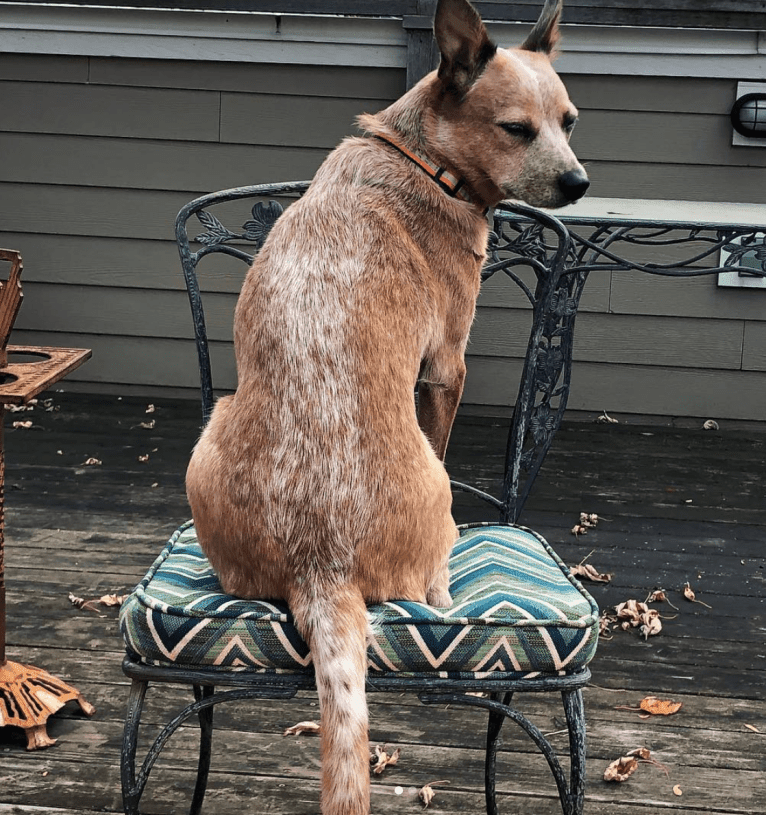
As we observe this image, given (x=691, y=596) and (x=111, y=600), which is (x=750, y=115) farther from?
(x=111, y=600)

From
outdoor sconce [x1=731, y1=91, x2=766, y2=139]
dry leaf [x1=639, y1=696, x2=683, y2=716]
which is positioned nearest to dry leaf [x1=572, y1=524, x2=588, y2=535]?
dry leaf [x1=639, y1=696, x2=683, y2=716]

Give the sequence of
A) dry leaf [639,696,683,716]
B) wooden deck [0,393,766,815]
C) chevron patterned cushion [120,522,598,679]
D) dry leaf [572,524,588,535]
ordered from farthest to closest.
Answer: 1. dry leaf [572,524,588,535]
2. dry leaf [639,696,683,716]
3. wooden deck [0,393,766,815]
4. chevron patterned cushion [120,522,598,679]

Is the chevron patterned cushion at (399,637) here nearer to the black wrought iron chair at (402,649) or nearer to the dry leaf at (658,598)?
the black wrought iron chair at (402,649)

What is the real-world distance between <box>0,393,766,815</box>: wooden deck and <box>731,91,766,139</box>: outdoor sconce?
164 cm

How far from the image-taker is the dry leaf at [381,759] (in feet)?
7.55

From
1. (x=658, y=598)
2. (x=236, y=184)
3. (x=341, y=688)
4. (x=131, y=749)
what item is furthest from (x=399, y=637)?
(x=236, y=184)

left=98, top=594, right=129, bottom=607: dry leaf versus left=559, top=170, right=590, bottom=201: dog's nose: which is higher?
left=559, top=170, right=590, bottom=201: dog's nose

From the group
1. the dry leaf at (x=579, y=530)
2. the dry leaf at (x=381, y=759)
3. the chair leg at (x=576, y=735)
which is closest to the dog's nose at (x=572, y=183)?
the chair leg at (x=576, y=735)

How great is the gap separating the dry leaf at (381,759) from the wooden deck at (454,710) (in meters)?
0.02

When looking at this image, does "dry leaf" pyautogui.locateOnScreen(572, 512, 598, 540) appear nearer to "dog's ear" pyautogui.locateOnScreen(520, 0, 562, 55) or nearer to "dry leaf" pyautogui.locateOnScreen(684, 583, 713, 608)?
"dry leaf" pyautogui.locateOnScreen(684, 583, 713, 608)

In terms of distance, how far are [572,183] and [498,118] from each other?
0.56 ft

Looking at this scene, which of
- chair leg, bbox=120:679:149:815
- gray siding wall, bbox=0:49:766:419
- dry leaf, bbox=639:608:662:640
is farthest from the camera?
gray siding wall, bbox=0:49:766:419

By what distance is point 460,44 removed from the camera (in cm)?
175

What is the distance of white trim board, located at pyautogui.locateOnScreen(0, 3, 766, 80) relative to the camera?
5316 mm
